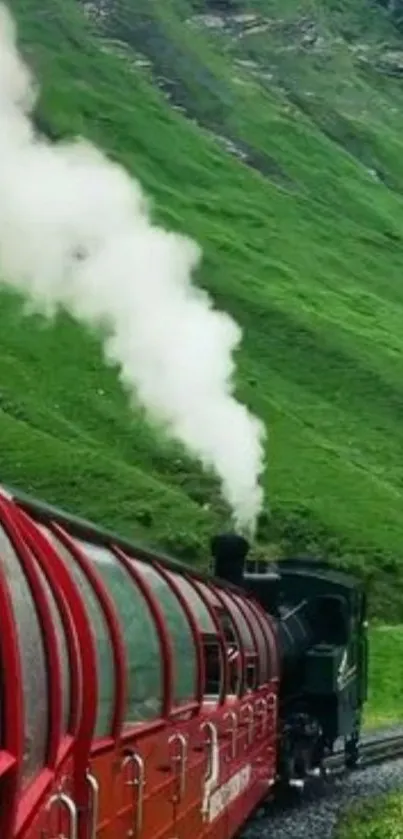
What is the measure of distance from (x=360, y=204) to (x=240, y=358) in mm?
59840

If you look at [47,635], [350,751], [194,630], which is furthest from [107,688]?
[350,751]

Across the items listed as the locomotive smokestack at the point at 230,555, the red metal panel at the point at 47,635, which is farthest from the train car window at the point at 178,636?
the locomotive smokestack at the point at 230,555

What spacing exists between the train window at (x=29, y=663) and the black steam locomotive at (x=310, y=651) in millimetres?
19221

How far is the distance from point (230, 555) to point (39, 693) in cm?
1880

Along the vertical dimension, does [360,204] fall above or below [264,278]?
above

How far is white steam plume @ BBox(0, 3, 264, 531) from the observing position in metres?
42.6

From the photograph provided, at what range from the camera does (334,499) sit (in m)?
89.2

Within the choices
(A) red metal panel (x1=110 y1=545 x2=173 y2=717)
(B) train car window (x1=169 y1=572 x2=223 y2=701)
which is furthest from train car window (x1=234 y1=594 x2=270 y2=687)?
(A) red metal panel (x1=110 y1=545 x2=173 y2=717)

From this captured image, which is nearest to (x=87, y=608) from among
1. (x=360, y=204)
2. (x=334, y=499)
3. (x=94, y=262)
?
(x=94, y=262)

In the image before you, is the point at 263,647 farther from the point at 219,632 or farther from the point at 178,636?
the point at 178,636

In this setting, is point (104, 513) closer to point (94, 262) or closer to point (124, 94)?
point (94, 262)

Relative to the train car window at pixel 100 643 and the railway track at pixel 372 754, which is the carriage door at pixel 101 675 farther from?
the railway track at pixel 372 754

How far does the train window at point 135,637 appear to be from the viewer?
1019 cm

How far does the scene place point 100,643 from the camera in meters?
9.09
